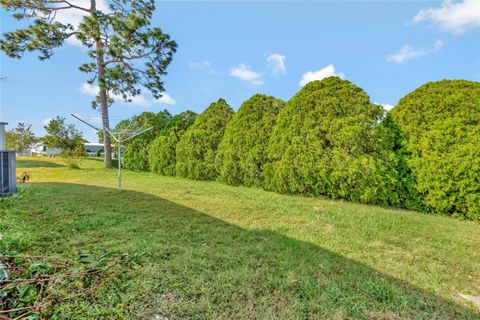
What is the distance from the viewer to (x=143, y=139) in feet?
35.6

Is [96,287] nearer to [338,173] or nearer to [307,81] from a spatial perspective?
[338,173]

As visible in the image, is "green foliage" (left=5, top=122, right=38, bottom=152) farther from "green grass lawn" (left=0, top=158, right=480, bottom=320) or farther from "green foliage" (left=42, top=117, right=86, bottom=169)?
"green grass lawn" (left=0, top=158, right=480, bottom=320)

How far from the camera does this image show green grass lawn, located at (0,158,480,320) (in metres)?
1.58

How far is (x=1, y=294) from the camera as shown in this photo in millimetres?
1220

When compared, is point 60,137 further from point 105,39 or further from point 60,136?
point 105,39

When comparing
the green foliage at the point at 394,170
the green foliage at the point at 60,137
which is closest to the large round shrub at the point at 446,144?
the green foliage at the point at 394,170

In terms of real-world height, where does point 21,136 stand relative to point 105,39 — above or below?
below

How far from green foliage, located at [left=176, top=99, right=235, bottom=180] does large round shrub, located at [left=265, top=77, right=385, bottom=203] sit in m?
2.25

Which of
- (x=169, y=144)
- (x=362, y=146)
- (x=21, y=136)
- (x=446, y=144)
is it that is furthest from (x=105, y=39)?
(x=21, y=136)

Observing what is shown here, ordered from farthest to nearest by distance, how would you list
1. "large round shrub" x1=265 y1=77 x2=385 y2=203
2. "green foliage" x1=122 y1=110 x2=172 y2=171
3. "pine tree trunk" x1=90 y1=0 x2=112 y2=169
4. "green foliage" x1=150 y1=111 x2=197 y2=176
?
"pine tree trunk" x1=90 y1=0 x2=112 y2=169 → "green foliage" x1=122 y1=110 x2=172 y2=171 → "green foliage" x1=150 y1=111 x2=197 y2=176 → "large round shrub" x1=265 y1=77 x2=385 y2=203

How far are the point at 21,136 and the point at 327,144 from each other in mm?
31930

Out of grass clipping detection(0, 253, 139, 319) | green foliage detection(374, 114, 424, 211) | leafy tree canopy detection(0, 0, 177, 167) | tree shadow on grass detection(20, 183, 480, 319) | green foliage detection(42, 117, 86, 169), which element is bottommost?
Result: tree shadow on grass detection(20, 183, 480, 319)

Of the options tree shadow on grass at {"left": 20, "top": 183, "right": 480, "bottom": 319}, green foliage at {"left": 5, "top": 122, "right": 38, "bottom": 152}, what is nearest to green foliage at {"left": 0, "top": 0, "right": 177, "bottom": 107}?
tree shadow on grass at {"left": 20, "top": 183, "right": 480, "bottom": 319}

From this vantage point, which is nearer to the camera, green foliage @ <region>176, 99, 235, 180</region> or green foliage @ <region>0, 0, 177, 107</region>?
green foliage @ <region>176, 99, 235, 180</region>
